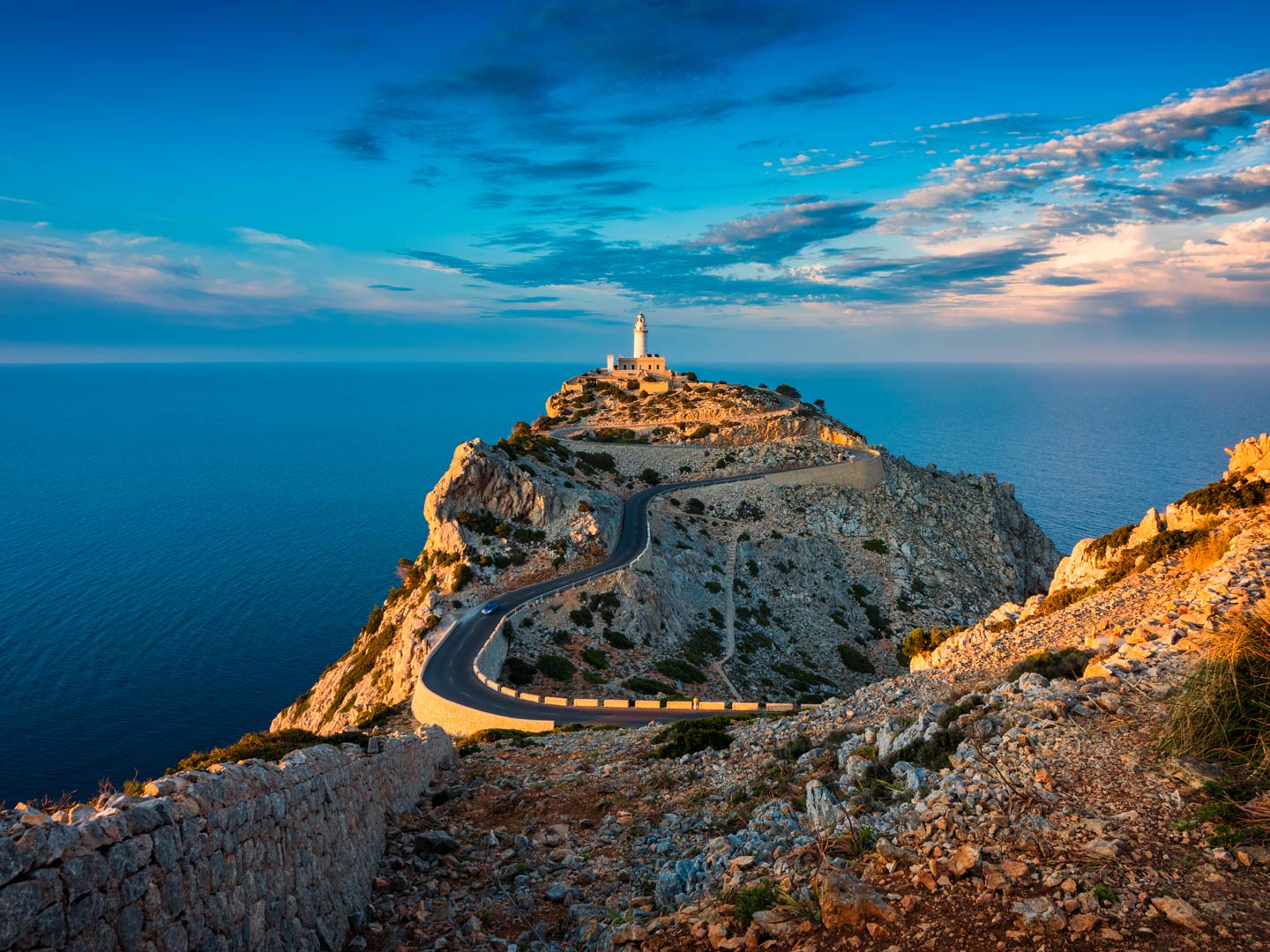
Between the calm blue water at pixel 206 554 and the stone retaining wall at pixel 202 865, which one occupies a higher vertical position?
the stone retaining wall at pixel 202 865

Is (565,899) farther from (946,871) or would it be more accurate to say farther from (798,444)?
(798,444)

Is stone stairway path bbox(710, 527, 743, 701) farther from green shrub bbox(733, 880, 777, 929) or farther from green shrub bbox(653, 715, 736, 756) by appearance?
green shrub bbox(733, 880, 777, 929)

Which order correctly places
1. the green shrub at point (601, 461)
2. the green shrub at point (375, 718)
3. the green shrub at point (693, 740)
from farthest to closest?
the green shrub at point (601, 461), the green shrub at point (375, 718), the green shrub at point (693, 740)

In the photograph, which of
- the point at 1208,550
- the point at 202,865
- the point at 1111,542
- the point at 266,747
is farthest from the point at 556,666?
the point at 202,865

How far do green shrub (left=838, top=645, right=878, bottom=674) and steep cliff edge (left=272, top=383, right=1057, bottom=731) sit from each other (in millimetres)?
225

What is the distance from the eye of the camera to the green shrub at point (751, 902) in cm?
795

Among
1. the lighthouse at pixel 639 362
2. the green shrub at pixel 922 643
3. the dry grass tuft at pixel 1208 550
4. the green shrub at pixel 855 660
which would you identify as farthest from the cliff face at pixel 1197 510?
the lighthouse at pixel 639 362

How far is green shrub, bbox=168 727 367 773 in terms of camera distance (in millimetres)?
15297

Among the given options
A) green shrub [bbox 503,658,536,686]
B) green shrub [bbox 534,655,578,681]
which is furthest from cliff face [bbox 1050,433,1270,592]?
green shrub [bbox 503,658,536,686]

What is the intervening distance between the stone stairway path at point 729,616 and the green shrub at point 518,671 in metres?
12.5

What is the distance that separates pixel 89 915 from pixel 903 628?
2395 inches

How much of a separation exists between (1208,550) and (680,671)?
1059 inches

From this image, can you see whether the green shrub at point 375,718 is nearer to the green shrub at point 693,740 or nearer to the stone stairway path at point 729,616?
the green shrub at point 693,740

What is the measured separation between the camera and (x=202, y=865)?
6973 millimetres
